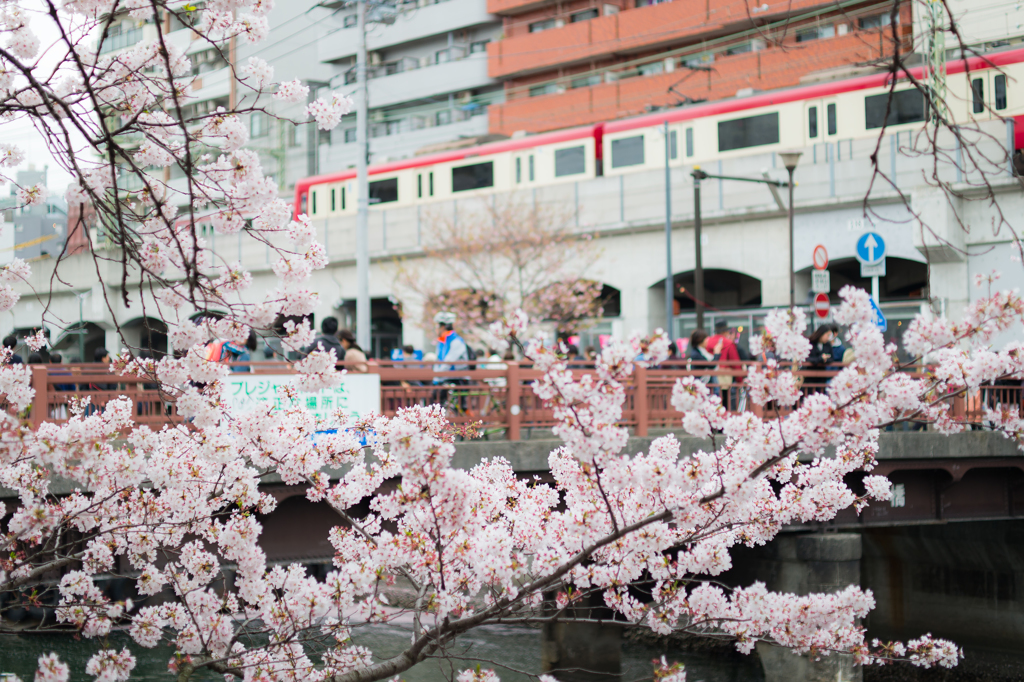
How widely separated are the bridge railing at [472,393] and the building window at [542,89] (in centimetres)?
3143

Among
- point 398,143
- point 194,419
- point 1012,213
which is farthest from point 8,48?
point 398,143

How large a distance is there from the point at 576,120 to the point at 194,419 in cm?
3697

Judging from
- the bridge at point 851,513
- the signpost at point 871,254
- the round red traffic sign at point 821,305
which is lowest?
the bridge at point 851,513

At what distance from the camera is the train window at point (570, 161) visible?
3139 centimetres

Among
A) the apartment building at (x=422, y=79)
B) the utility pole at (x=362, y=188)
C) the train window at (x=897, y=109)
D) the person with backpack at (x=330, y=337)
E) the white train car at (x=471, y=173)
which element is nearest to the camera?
the person with backpack at (x=330, y=337)

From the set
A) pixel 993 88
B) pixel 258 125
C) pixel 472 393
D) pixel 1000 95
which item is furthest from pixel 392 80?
pixel 472 393

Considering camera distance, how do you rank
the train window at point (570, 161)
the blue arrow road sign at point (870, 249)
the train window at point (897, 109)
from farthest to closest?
the train window at point (570, 161) < the train window at point (897, 109) < the blue arrow road sign at point (870, 249)

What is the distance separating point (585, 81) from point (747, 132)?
16.5 metres

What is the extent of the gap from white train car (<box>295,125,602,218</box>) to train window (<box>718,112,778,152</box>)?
4251 millimetres

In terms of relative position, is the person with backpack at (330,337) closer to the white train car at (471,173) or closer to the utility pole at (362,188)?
the utility pole at (362,188)

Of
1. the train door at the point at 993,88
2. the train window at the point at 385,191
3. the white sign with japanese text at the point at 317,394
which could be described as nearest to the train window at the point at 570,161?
the train window at the point at 385,191

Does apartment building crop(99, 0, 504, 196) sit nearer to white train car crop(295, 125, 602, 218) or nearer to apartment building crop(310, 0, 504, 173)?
apartment building crop(310, 0, 504, 173)

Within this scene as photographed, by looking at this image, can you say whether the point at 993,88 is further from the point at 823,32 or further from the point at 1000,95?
the point at 823,32

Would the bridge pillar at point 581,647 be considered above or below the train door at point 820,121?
below
